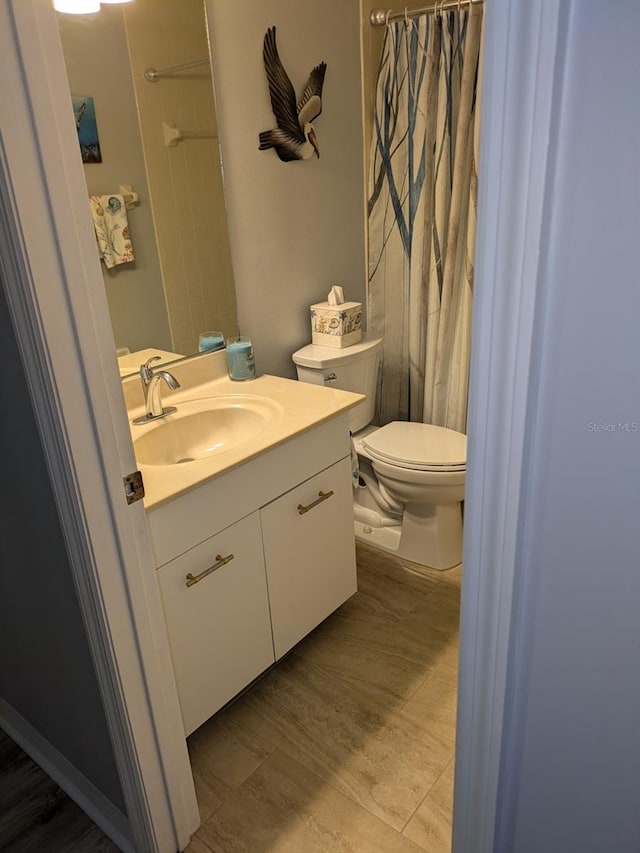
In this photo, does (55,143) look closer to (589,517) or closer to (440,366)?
(589,517)

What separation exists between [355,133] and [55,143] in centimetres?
175

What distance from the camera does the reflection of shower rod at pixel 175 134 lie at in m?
1.78

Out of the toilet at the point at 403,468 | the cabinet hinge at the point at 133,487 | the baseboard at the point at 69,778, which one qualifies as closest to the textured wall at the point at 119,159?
the toilet at the point at 403,468

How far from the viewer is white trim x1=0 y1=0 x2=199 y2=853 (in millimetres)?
884

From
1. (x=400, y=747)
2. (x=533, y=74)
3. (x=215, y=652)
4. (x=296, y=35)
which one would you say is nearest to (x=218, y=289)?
(x=296, y=35)

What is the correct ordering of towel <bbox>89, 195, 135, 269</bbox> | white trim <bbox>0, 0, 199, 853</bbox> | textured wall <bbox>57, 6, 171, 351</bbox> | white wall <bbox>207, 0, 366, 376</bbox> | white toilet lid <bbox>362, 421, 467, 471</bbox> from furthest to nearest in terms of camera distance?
white toilet lid <bbox>362, 421, 467, 471</bbox> < white wall <bbox>207, 0, 366, 376</bbox> < towel <bbox>89, 195, 135, 269</bbox> < textured wall <bbox>57, 6, 171, 351</bbox> < white trim <bbox>0, 0, 199, 853</bbox>

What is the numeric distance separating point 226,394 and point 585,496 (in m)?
1.42

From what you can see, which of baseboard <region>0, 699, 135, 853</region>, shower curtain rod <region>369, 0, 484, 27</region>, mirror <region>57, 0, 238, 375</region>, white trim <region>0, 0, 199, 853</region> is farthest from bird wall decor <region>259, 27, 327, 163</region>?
baseboard <region>0, 699, 135, 853</region>

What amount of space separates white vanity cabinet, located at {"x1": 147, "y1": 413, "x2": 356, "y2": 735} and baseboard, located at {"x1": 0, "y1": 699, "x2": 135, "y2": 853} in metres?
0.25

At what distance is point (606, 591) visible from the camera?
26.3 inches

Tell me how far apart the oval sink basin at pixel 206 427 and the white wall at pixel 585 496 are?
109cm

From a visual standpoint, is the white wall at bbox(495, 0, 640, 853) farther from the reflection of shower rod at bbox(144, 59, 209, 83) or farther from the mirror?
the reflection of shower rod at bbox(144, 59, 209, 83)

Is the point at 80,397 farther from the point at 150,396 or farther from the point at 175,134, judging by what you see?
the point at 175,134

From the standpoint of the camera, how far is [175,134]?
1.80 meters
